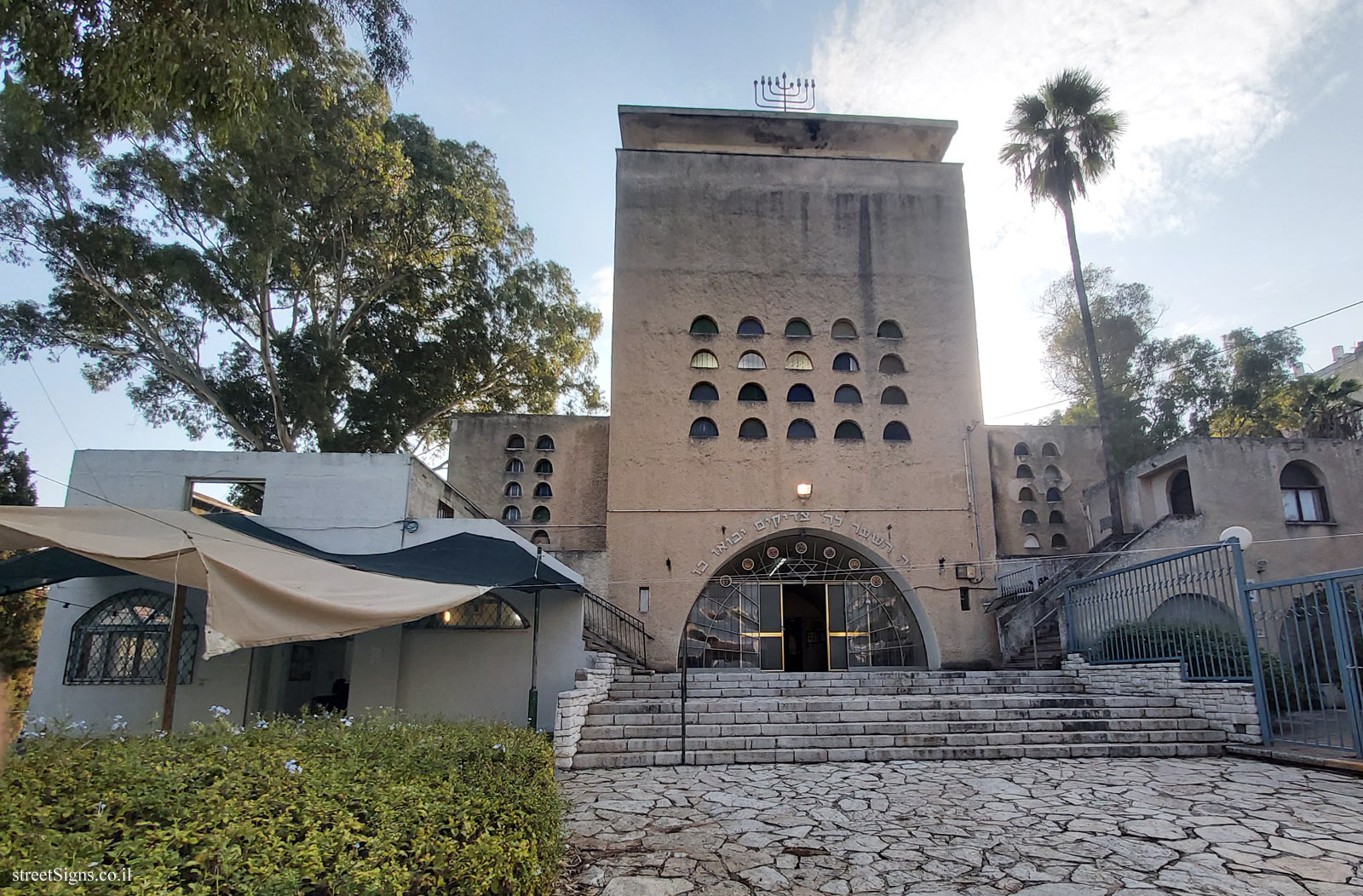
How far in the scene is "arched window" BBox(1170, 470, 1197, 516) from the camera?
16.1 meters

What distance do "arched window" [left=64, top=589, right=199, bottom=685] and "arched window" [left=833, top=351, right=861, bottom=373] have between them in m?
12.0

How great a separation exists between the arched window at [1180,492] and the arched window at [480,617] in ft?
44.9

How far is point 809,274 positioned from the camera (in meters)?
16.1

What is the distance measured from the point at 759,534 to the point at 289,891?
41.0ft

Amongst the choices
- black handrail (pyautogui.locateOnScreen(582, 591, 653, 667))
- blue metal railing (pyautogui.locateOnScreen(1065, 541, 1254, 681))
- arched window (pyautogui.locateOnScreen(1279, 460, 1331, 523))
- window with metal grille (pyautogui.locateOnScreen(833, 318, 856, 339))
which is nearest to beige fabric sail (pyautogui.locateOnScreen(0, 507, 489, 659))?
black handrail (pyautogui.locateOnScreen(582, 591, 653, 667))

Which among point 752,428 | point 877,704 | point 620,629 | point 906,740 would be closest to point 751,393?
point 752,428

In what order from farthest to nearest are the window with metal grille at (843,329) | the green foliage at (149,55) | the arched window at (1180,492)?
1. the arched window at (1180,492)
2. the window with metal grille at (843,329)
3. the green foliage at (149,55)

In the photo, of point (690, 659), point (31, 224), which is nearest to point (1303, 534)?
point (690, 659)

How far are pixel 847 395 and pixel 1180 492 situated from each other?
24.9 feet

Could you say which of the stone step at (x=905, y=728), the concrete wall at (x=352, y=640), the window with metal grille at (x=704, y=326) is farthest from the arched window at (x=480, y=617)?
the window with metal grille at (x=704, y=326)

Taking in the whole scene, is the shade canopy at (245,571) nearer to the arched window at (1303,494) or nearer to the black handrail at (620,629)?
the black handrail at (620,629)

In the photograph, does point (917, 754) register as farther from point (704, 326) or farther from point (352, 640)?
point (704, 326)

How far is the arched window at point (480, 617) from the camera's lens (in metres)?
11.7

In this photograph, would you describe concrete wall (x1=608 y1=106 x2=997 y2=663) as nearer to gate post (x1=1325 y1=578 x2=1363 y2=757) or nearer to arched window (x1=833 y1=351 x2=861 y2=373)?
arched window (x1=833 y1=351 x2=861 y2=373)
